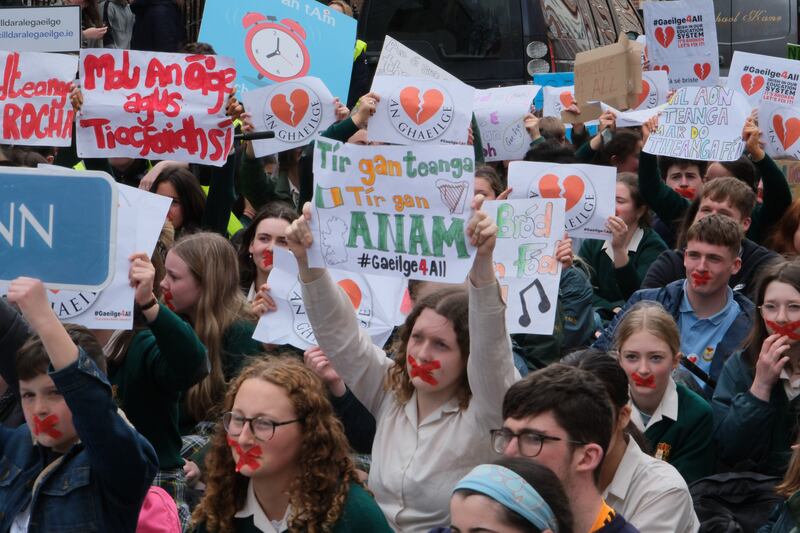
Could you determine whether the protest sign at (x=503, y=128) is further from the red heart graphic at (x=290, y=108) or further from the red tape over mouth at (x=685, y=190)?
the red heart graphic at (x=290, y=108)

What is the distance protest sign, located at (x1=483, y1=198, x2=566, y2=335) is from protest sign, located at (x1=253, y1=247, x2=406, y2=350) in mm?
496

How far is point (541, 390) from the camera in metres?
3.62

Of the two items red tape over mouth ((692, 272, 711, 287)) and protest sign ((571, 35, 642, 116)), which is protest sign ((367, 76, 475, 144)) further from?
protest sign ((571, 35, 642, 116))


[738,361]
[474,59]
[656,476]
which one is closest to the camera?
[656,476]

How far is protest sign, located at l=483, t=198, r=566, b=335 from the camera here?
5.85 metres

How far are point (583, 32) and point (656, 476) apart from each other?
8.90 metres

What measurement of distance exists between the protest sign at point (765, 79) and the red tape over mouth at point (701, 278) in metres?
2.64

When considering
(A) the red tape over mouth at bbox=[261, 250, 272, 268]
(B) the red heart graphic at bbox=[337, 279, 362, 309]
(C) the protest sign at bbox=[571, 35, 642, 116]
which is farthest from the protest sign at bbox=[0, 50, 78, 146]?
(C) the protest sign at bbox=[571, 35, 642, 116]

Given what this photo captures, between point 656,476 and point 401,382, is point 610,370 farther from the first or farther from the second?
point 401,382

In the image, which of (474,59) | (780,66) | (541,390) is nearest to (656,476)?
(541,390)

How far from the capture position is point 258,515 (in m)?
4.02

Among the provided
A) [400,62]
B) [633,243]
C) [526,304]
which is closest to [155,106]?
[400,62]

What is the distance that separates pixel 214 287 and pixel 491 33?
679 centimetres

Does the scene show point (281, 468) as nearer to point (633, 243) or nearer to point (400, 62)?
point (633, 243)
